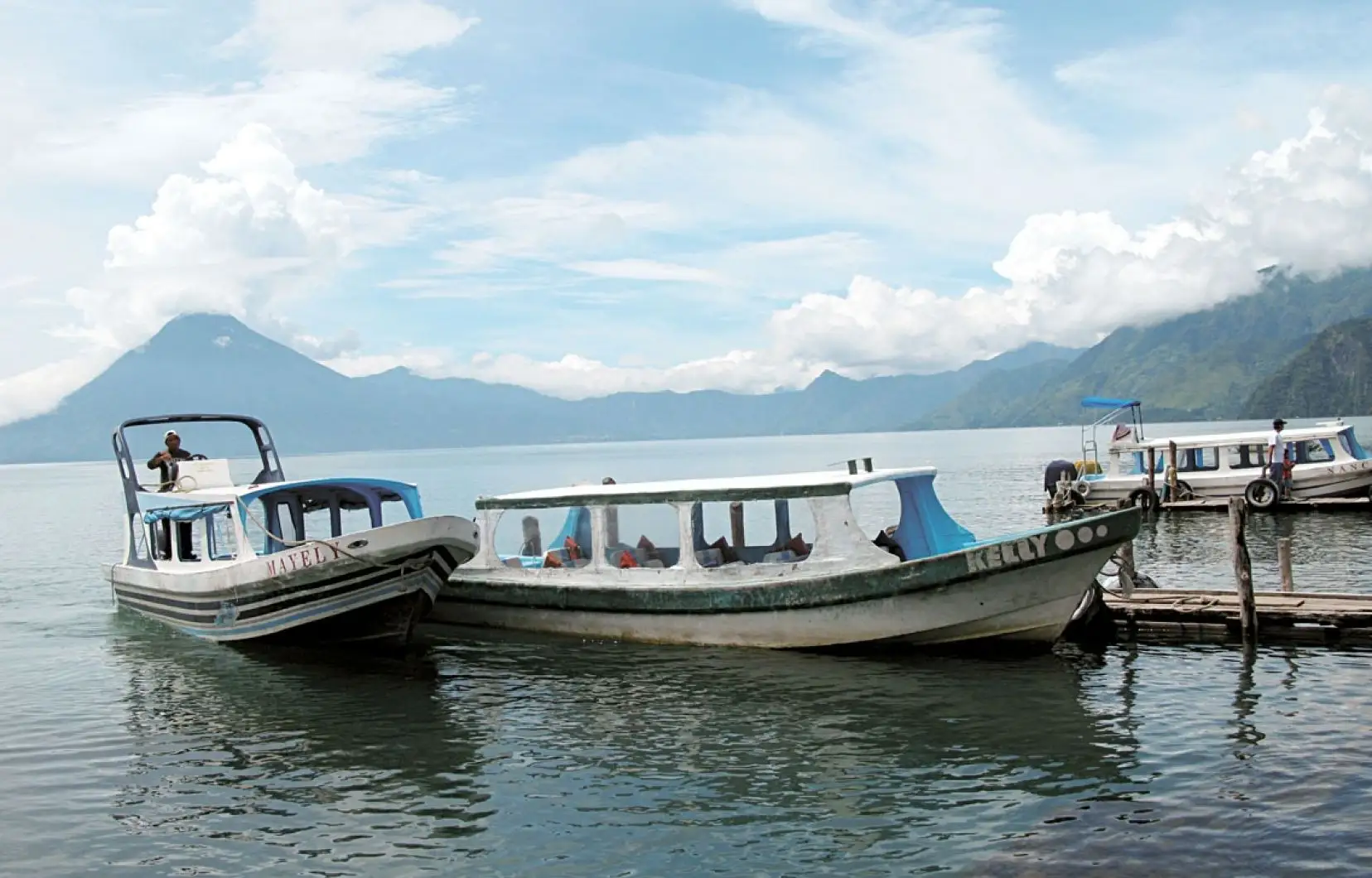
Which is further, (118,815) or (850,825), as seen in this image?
(118,815)

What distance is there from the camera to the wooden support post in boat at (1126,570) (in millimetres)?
21047

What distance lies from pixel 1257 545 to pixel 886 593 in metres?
22.8

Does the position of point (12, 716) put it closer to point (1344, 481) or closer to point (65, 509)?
point (1344, 481)

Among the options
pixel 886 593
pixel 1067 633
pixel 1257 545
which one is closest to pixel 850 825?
pixel 886 593

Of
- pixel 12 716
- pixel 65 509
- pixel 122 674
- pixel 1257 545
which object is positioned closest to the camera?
pixel 12 716

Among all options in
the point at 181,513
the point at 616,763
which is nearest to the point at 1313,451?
the point at 616,763

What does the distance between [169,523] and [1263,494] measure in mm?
39983

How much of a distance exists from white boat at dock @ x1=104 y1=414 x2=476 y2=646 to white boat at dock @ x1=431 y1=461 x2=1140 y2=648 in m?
1.90

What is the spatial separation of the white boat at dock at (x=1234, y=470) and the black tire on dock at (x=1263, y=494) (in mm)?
33

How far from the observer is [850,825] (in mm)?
11570

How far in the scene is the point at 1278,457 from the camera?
45.7m

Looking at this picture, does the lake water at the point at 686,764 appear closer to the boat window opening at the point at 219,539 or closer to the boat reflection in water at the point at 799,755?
the boat reflection in water at the point at 799,755

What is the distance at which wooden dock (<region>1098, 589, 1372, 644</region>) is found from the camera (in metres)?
18.2

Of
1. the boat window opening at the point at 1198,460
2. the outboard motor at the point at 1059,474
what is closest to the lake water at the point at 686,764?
the boat window opening at the point at 1198,460
